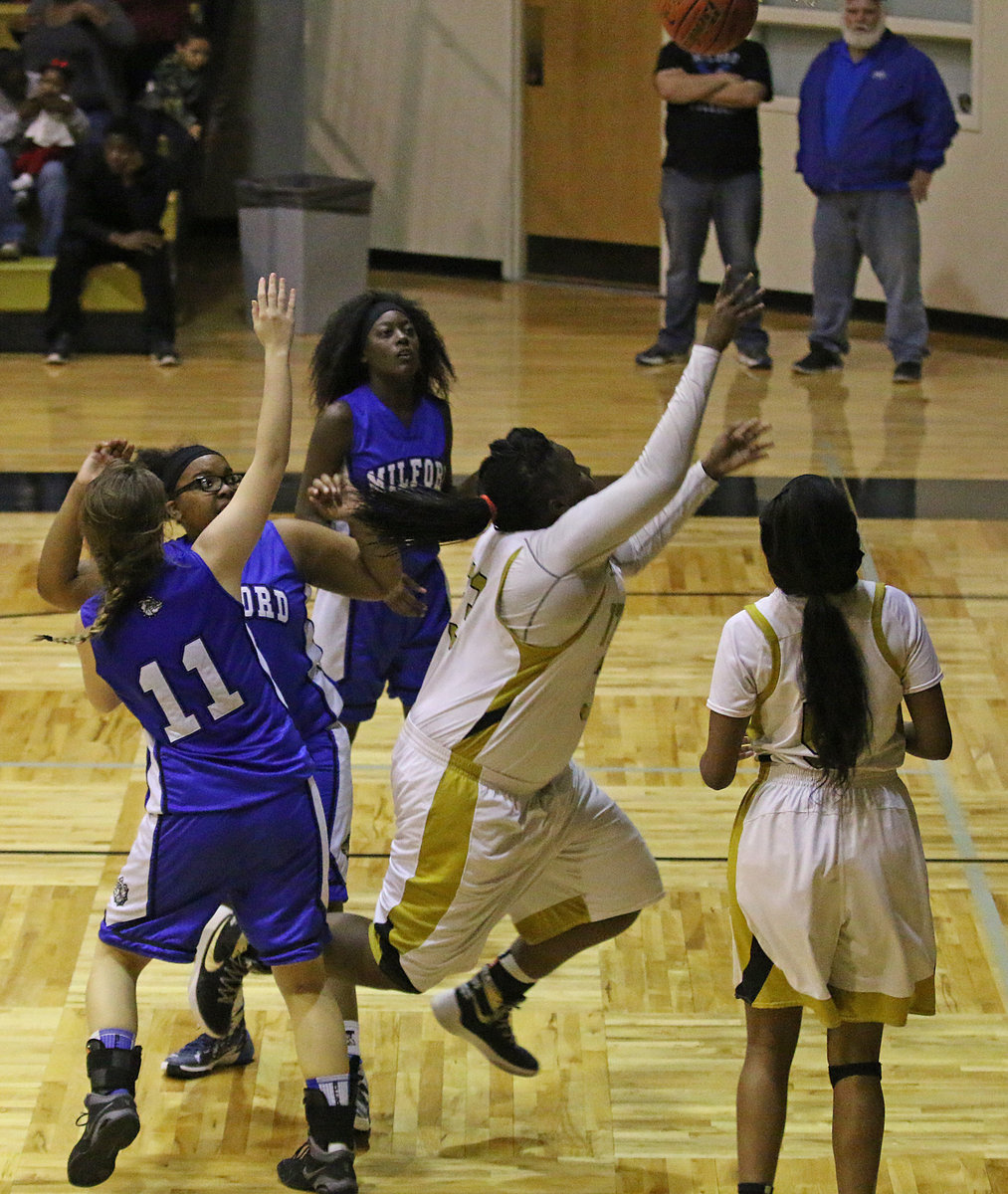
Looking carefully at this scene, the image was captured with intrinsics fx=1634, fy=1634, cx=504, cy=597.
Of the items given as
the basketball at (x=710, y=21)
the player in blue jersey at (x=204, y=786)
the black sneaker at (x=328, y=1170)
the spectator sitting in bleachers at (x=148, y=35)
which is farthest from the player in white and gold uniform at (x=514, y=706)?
the spectator sitting in bleachers at (x=148, y=35)

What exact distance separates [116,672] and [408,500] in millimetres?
544

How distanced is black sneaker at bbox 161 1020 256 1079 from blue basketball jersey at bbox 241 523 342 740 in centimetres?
60

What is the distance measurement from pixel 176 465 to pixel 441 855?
2.63 feet

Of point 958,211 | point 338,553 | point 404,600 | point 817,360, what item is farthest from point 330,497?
point 958,211

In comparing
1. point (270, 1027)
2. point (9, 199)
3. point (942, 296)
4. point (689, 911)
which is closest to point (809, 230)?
point (942, 296)

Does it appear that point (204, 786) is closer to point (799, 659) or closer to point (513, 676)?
point (513, 676)

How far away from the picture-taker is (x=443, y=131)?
38.4ft

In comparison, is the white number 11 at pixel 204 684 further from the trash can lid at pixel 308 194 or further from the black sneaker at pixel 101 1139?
the trash can lid at pixel 308 194

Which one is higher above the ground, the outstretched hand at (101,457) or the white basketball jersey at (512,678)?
the outstretched hand at (101,457)

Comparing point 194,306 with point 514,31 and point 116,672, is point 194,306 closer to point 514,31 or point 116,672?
point 514,31

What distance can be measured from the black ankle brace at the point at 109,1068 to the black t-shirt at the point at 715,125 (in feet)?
22.9

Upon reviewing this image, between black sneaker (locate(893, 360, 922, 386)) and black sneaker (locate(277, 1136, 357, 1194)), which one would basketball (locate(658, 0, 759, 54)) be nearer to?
black sneaker (locate(893, 360, 922, 386))

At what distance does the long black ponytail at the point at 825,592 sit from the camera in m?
2.35

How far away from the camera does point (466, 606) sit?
8.75 feet
